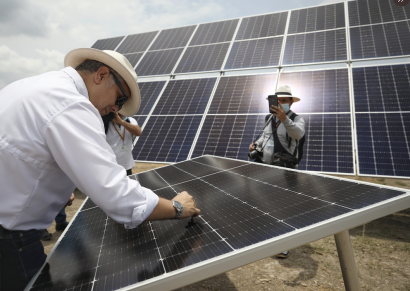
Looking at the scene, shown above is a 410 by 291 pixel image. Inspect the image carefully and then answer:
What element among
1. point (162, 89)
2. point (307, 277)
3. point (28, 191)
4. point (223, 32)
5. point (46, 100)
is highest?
point (223, 32)

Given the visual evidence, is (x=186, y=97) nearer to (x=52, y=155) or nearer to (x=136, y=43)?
(x=136, y=43)

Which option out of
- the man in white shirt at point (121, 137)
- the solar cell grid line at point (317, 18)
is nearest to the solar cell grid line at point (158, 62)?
the solar cell grid line at point (317, 18)

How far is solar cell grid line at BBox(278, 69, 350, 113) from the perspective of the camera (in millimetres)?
7230

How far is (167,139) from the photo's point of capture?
827 centimetres

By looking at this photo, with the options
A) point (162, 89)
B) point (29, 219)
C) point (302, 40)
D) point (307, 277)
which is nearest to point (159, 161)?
point (162, 89)

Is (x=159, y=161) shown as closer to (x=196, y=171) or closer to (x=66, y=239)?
(x=196, y=171)

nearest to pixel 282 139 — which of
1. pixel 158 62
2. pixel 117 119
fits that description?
pixel 117 119

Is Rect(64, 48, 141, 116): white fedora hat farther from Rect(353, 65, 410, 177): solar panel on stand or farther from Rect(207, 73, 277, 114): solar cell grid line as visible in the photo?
Rect(207, 73, 277, 114): solar cell grid line

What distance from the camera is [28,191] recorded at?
5.16ft

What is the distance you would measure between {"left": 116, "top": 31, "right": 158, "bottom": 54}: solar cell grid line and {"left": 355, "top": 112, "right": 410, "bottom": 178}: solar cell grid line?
1049 cm

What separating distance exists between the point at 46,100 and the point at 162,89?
894cm

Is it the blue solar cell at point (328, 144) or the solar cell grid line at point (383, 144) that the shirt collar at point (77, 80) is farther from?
the solar cell grid line at point (383, 144)

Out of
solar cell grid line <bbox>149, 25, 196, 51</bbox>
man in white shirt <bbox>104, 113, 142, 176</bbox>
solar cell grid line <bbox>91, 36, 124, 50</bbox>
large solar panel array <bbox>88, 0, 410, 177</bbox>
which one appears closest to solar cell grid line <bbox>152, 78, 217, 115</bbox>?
large solar panel array <bbox>88, 0, 410, 177</bbox>

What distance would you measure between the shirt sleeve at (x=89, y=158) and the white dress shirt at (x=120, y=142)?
383cm
